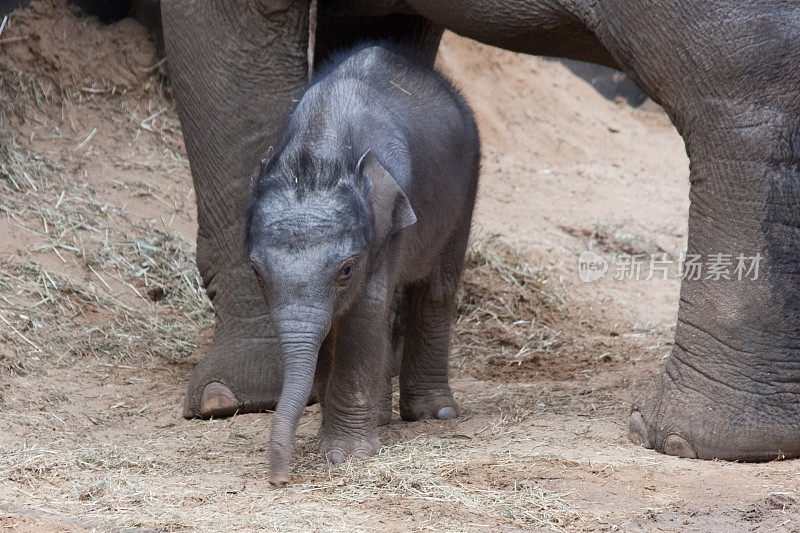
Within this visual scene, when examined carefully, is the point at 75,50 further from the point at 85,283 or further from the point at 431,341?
the point at 431,341

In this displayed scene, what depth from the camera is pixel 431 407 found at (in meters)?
4.77

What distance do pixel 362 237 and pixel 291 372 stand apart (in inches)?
18.1

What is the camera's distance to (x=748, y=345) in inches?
157

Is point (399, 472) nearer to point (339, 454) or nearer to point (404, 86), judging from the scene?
point (339, 454)

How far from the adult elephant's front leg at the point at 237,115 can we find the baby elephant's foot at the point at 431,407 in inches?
20.1

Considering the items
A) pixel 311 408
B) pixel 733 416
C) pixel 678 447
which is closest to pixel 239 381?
pixel 311 408

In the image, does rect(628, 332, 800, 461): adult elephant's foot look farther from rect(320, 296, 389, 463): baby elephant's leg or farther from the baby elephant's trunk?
the baby elephant's trunk

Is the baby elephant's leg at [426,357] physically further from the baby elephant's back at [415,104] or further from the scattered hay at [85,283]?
the scattered hay at [85,283]

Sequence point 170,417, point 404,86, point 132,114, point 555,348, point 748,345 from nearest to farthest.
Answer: point 748,345 < point 404,86 < point 170,417 < point 555,348 < point 132,114

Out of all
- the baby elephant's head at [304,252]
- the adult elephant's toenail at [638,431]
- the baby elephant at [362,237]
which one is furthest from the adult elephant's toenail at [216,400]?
the adult elephant's toenail at [638,431]

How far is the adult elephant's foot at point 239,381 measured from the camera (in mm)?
4812

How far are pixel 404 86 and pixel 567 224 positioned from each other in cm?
385

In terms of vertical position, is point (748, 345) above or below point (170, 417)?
above

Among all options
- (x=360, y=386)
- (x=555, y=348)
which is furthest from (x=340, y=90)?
(x=555, y=348)
